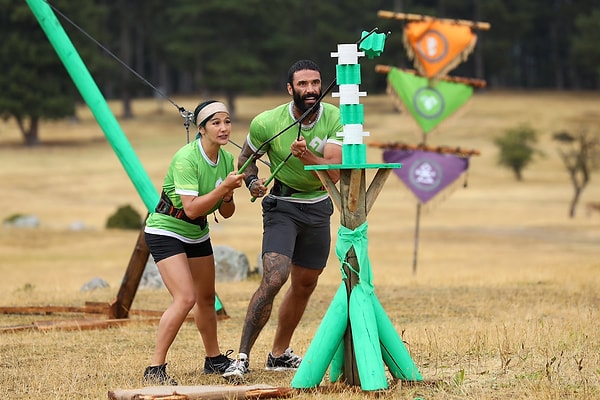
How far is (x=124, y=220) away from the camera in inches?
1407

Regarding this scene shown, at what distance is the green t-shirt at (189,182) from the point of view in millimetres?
7945

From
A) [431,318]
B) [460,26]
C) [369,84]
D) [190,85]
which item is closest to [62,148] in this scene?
[369,84]

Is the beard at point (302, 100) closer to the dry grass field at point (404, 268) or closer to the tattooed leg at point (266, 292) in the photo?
the tattooed leg at point (266, 292)

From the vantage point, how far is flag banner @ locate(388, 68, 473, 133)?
21984mm

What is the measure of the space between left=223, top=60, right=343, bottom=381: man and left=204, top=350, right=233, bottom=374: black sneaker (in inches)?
15.3

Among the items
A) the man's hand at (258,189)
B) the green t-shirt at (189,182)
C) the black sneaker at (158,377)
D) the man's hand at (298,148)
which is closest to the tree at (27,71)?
the green t-shirt at (189,182)

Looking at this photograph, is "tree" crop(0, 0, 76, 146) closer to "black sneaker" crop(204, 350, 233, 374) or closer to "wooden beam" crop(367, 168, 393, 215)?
"black sneaker" crop(204, 350, 233, 374)

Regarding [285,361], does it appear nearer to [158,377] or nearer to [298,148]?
[158,377]

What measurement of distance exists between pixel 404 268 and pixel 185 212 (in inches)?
705

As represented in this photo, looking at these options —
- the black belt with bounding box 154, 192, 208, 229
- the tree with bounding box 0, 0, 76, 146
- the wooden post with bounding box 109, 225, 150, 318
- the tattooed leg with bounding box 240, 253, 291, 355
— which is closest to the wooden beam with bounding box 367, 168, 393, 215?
the tattooed leg with bounding box 240, 253, 291, 355

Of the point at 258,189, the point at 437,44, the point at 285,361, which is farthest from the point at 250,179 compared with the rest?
the point at 437,44

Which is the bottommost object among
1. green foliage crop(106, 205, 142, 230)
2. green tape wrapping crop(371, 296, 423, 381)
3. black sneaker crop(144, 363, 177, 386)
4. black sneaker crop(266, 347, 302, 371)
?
green foliage crop(106, 205, 142, 230)

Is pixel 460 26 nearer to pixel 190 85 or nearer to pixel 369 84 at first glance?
pixel 369 84

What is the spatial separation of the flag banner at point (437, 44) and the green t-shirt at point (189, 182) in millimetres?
14516
